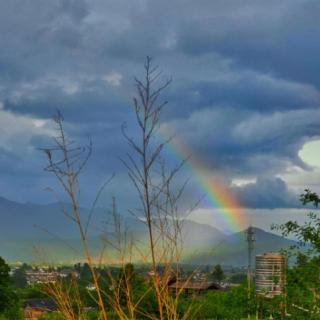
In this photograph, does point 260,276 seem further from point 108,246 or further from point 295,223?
point 108,246

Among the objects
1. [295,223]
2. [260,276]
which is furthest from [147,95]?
[260,276]

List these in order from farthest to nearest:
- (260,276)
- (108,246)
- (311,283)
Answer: (260,276)
(311,283)
(108,246)

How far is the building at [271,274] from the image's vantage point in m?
9.02

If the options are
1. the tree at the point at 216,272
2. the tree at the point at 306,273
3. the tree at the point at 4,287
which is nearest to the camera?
the tree at the point at 216,272

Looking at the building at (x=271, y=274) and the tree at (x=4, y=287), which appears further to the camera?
the tree at (x=4, y=287)

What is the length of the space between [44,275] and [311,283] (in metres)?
4.80

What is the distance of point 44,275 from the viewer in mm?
3828

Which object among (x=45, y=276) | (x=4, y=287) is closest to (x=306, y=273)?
(x=45, y=276)

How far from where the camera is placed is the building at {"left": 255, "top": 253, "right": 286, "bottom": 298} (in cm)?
902

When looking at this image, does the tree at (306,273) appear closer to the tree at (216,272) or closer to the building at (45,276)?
the tree at (216,272)

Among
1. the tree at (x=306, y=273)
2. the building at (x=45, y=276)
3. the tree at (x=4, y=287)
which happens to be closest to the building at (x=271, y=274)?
the tree at (x=306, y=273)

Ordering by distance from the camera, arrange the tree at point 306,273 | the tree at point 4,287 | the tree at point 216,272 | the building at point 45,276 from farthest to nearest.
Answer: the tree at point 4,287
the tree at point 306,273
the tree at point 216,272
the building at point 45,276

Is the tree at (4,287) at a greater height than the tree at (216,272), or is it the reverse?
the tree at (216,272)

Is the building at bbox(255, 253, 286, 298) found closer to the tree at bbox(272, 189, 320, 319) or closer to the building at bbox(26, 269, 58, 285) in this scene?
the tree at bbox(272, 189, 320, 319)
